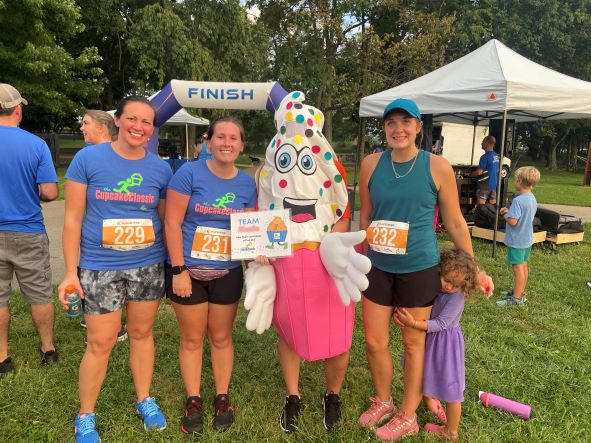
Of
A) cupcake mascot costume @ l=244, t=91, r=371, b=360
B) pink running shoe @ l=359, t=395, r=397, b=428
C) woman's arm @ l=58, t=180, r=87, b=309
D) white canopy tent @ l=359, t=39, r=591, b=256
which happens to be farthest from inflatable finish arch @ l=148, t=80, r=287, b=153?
white canopy tent @ l=359, t=39, r=591, b=256

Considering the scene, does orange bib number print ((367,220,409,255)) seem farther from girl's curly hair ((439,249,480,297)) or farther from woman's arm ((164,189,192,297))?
woman's arm ((164,189,192,297))

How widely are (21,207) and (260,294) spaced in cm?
172

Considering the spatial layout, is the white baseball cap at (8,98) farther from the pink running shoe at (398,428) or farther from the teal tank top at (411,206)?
the pink running shoe at (398,428)

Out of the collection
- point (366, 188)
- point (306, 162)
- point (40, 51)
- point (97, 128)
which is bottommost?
point (366, 188)

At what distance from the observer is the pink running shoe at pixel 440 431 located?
7.69ft

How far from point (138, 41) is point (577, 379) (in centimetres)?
1603

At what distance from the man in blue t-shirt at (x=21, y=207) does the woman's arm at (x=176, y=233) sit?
1178 millimetres

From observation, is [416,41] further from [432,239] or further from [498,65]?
[432,239]

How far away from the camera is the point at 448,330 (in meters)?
2.26

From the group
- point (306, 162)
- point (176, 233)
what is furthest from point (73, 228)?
point (306, 162)

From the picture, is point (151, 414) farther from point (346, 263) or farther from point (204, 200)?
point (346, 263)

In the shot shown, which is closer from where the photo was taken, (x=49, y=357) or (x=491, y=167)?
(x=49, y=357)

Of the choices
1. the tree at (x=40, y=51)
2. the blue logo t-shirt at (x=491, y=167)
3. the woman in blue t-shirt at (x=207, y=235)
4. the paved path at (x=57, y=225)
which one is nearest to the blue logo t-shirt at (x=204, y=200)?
the woman in blue t-shirt at (x=207, y=235)

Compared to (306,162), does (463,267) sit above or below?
below
